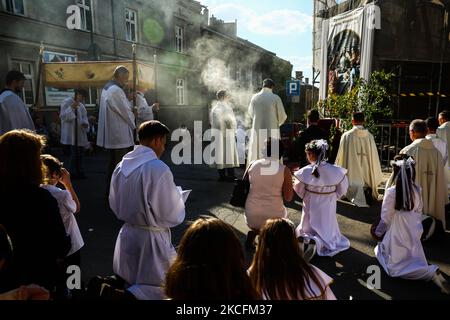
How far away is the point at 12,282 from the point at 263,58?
99.5 ft

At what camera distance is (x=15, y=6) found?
13.1 metres

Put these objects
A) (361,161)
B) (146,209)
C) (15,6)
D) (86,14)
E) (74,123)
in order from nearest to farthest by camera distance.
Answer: (146,209) < (361,161) < (74,123) < (15,6) < (86,14)

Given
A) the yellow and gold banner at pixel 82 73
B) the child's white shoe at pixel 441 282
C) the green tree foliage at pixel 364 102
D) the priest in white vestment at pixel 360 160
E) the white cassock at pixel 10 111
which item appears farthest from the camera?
the yellow and gold banner at pixel 82 73

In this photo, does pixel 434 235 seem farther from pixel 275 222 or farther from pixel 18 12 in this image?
pixel 18 12

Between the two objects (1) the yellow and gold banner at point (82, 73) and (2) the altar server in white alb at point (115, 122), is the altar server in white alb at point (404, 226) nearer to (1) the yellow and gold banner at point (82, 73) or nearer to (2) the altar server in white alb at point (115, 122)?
(2) the altar server in white alb at point (115, 122)

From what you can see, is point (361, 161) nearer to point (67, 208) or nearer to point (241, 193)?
point (241, 193)

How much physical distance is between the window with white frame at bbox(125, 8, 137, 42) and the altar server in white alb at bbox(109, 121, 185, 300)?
17.0 meters

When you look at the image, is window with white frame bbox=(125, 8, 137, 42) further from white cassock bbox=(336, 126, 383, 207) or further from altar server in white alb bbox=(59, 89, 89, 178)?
white cassock bbox=(336, 126, 383, 207)

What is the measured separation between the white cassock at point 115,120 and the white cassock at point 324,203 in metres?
2.97

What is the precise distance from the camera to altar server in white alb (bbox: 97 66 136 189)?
223 inches

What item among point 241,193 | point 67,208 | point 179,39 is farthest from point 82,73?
point 179,39

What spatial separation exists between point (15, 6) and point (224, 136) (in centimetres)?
1044

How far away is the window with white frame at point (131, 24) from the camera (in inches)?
723

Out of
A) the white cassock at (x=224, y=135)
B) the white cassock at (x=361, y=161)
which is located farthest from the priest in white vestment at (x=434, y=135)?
the white cassock at (x=224, y=135)
